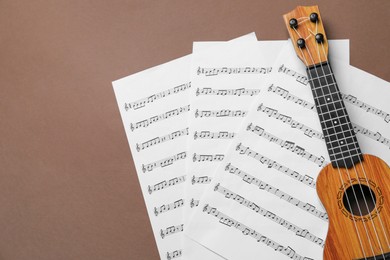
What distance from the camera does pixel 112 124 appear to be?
4.28 feet

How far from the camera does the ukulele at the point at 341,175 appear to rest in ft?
3.53

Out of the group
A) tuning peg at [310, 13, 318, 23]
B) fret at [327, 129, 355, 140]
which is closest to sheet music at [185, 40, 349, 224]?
tuning peg at [310, 13, 318, 23]

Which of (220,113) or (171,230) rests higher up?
(220,113)

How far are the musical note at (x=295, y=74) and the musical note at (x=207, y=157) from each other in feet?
0.86

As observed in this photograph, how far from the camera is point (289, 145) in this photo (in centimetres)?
122

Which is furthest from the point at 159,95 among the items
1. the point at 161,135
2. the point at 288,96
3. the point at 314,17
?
the point at 314,17

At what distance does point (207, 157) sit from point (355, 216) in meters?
0.38

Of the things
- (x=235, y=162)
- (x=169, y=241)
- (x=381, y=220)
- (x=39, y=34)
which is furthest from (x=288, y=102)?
(x=39, y=34)

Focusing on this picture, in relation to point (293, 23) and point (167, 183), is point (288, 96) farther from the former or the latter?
point (167, 183)

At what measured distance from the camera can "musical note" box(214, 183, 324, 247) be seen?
3.85 feet

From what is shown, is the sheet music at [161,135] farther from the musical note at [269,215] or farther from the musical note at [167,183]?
the musical note at [269,215]

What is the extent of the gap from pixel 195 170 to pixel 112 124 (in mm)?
251

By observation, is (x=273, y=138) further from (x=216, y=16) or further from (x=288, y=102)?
(x=216, y=16)

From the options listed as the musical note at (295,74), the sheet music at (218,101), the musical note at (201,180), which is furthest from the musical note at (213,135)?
the musical note at (295,74)
